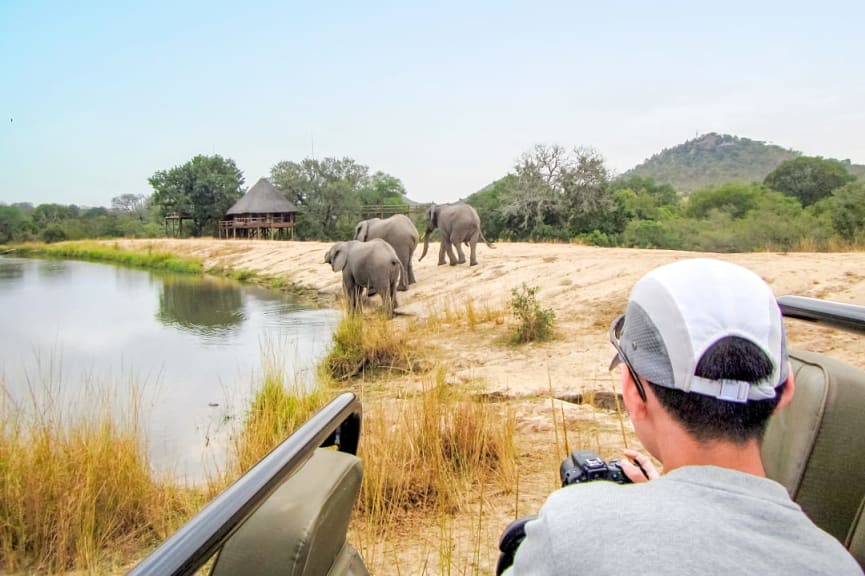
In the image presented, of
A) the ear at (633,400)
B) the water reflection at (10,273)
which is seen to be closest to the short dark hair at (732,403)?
the ear at (633,400)

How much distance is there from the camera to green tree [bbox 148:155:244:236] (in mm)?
41406

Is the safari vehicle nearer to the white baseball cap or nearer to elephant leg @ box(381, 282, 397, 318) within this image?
the white baseball cap

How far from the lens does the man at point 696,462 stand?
0.74 meters

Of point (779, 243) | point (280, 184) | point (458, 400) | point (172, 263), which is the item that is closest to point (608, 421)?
point (458, 400)

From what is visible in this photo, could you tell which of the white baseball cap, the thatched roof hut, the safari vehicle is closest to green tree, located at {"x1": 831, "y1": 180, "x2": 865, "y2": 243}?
the safari vehicle

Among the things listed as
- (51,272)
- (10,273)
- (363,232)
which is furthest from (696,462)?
(51,272)

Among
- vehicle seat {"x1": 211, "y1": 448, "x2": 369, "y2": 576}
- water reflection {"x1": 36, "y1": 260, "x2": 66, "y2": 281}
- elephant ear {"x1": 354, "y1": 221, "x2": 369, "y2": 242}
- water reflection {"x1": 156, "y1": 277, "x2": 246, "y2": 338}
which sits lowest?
water reflection {"x1": 156, "y1": 277, "x2": 246, "y2": 338}

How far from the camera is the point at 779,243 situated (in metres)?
16.3

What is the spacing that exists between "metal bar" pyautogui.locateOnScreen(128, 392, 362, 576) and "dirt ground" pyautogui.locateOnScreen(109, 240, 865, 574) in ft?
4.04

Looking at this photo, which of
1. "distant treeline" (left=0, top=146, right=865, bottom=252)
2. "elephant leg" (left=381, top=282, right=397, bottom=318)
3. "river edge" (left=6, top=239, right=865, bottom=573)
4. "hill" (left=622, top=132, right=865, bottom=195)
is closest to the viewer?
"river edge" (left=6, top=239, right=865, bottom=573)

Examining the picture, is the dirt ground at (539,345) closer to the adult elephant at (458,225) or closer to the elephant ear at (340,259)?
the adult elephant at (458,225)

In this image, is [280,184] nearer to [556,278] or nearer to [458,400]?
[556,278]

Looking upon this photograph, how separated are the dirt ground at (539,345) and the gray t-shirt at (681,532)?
5.31ft

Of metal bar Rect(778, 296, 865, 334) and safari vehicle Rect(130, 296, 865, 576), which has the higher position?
metal bar Rect(778, 296, 865, 334)
